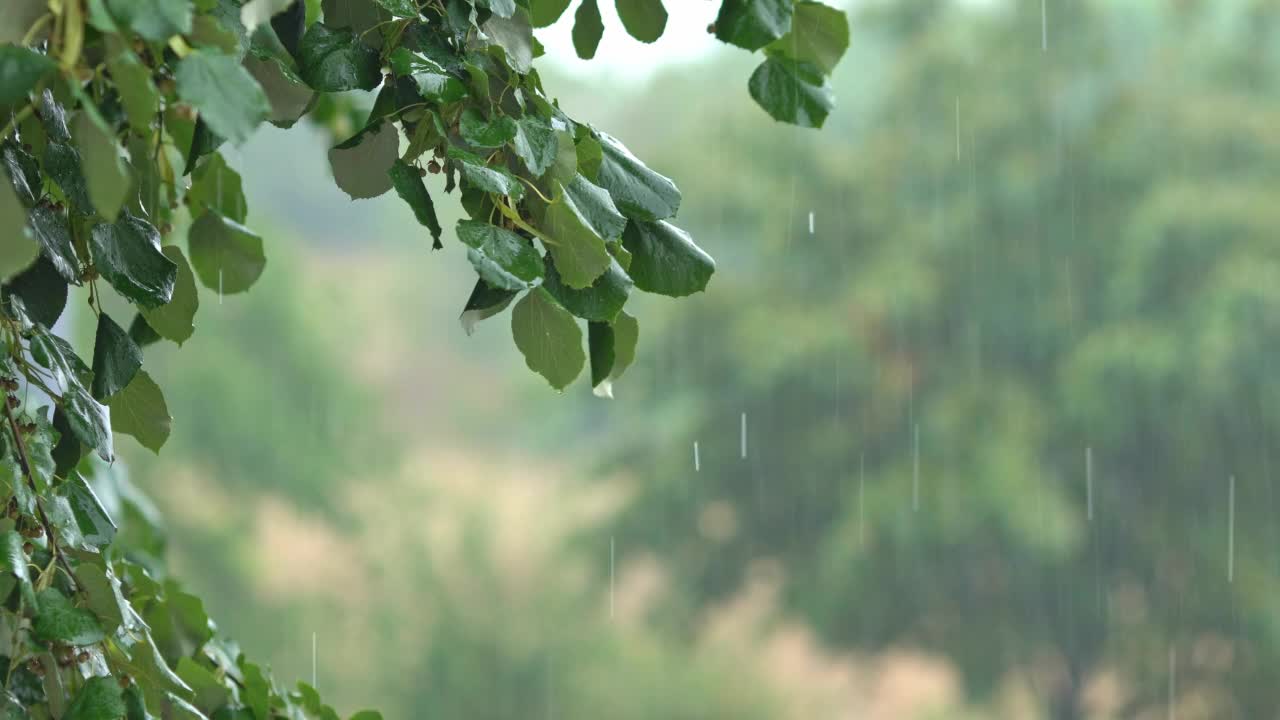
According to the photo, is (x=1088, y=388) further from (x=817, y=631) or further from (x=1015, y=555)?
(x=817, y=631)

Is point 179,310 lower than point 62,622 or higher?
higher

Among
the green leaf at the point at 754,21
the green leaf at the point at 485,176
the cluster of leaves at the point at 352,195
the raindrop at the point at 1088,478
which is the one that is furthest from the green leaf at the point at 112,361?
the raindrop at the point at 1088,478

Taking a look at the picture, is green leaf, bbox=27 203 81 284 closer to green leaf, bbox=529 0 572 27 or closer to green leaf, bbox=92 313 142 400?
green leaf, bbox=92 313 142 400

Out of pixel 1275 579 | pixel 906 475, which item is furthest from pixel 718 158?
pixel 1275 579

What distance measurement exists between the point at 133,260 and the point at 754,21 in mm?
315

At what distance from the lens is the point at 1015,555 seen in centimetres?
925

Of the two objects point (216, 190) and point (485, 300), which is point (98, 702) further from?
point (216, 190)

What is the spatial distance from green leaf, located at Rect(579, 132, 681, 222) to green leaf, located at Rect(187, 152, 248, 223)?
1.28ft

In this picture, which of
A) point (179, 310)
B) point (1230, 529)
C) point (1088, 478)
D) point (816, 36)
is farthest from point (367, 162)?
point (1230, 529)

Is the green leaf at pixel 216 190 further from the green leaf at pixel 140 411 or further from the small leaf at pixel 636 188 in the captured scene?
the small leaf at pixel 636 188

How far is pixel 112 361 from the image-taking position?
787mm

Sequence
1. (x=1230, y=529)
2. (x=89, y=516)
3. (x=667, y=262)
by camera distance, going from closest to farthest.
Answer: (x=667, y=262)
(x=89, y=516)
(x=1230, y=529)

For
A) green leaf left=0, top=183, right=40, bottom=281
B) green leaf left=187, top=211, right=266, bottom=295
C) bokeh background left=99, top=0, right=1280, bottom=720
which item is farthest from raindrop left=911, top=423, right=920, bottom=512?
green leaf left=0, top=183, right=40, bottom=281

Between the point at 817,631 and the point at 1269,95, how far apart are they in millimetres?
4205
